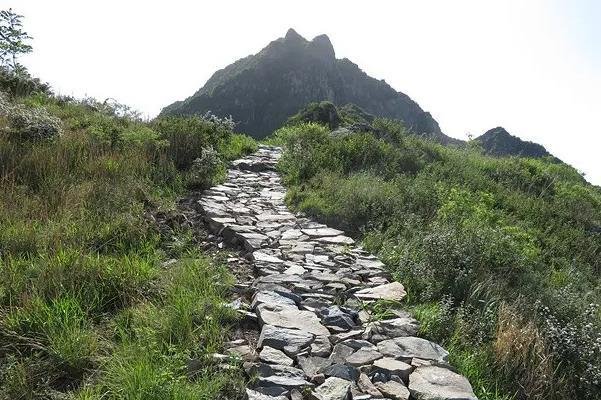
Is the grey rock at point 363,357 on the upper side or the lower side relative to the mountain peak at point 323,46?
lower

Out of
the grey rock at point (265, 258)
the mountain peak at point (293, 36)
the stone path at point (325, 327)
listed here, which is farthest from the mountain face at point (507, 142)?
the mountain peak at point (293, 36)

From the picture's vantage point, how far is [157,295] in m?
4.23

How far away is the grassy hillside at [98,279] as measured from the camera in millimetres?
3113

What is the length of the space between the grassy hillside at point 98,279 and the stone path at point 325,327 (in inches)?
13.8

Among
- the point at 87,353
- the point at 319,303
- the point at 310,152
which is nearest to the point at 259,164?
the point at 310,152

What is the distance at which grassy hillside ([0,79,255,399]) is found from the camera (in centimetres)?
311

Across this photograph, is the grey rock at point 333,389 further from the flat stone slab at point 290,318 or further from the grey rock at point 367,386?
the flat stone slab at point 290,318

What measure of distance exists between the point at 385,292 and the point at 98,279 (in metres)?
2.69

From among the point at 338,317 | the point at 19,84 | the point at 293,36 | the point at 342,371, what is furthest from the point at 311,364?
the point at 293,36

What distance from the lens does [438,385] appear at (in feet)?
10.9

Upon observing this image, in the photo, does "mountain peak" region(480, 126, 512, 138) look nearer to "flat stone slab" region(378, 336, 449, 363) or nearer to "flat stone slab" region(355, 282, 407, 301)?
"flat stone slab" region(355, 282, 407, 301)

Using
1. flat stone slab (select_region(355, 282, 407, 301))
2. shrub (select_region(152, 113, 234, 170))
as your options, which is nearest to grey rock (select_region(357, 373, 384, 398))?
flat stone slab (select_region(355, 282, 407, 301))

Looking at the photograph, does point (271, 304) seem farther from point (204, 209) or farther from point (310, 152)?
point (310, 152)

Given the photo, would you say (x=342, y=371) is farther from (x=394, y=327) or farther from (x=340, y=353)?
(x=394, y=327)
